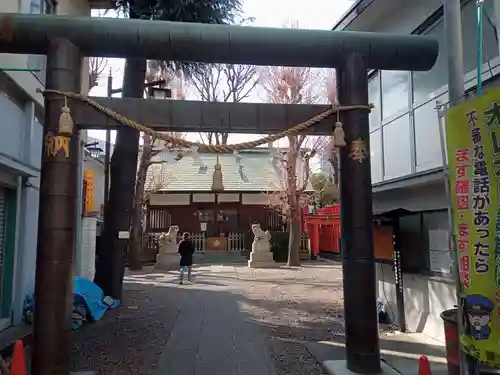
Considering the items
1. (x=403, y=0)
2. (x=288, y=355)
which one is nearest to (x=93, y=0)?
(x=403, y=0)

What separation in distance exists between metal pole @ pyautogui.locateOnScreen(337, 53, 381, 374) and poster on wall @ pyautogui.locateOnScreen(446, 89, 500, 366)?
1.73 metres

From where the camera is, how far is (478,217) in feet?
12.4

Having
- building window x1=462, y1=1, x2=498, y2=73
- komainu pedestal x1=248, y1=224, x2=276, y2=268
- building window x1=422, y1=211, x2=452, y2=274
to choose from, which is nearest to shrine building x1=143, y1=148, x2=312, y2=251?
komainu pedestal x1=248, y1=224, x2=276, y2=268

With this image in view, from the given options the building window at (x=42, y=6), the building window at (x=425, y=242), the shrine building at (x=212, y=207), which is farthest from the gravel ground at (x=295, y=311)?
the shrine building at (x=212, y=207)

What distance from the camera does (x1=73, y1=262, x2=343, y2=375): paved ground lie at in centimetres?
644

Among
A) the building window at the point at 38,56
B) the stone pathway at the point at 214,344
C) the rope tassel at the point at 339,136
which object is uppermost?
the building window at the point at 38,56

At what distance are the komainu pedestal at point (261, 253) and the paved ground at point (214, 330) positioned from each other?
6253 millimetres

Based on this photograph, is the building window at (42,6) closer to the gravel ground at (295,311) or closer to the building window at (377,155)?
the building window at (377,155)

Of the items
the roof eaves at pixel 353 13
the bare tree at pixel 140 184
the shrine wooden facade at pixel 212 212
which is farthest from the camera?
the shrine wooden facade at pixel 212 212

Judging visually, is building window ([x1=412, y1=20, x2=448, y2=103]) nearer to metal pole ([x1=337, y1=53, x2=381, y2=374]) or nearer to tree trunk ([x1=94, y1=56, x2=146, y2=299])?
metal pole ([x1=337, y1=53, x2=381, y2=374])

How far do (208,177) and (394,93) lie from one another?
827 inches

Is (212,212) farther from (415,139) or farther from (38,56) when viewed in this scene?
(415,139)

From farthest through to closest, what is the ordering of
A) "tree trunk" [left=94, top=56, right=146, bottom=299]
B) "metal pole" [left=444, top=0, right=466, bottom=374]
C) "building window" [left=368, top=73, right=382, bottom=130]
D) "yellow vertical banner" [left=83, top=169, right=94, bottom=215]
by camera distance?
"yellow vertical banner" [left=83, top=169, right=94, bottom=215]
"tree trunk" [left=94, top=56, right=146, bottom=299]
"building window" [left=368, top=73, right=382, bottom=130]
"metal pole" [left=444, top=0, right=466, bottom=374]

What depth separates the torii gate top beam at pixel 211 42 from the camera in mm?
5473
